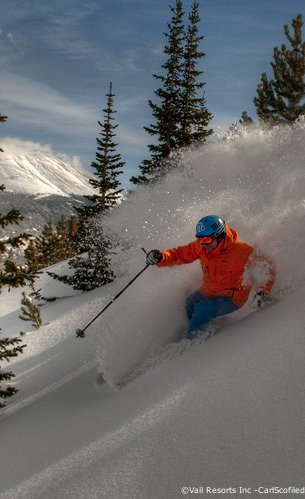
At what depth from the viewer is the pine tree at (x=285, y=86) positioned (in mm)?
15258

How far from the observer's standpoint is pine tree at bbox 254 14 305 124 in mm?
15258

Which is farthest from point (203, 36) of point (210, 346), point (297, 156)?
point (210, 346)

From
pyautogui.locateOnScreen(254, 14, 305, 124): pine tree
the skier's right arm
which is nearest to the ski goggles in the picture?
the skier's right arm

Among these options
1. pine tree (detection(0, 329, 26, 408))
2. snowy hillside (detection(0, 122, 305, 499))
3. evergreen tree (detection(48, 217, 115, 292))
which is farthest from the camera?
evergreen tree (detection(48, 217, 115, 292))

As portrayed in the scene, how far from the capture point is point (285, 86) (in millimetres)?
15773

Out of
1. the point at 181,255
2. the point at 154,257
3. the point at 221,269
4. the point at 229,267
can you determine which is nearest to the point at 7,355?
the point at 154,257

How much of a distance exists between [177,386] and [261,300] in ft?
6.37

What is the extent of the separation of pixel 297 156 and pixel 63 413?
6.79m

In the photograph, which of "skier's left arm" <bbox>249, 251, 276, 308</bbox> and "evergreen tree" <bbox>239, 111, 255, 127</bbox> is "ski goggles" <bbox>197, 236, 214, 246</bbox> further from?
"evergreen tree" <bbox>239, 111, 255, 127</bbox>

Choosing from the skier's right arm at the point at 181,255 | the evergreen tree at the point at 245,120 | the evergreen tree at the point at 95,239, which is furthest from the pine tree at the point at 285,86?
the skier's right arm at the point at 181,255

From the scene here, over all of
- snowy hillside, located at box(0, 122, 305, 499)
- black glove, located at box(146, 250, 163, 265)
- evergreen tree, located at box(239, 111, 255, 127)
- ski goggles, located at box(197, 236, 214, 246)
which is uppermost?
evergreen tree, located at box(239, 111, 255, 127)

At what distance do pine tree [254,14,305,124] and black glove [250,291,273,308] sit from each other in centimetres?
1479

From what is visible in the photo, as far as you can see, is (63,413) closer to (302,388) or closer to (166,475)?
(166,475)

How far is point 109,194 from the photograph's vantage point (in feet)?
53.7
